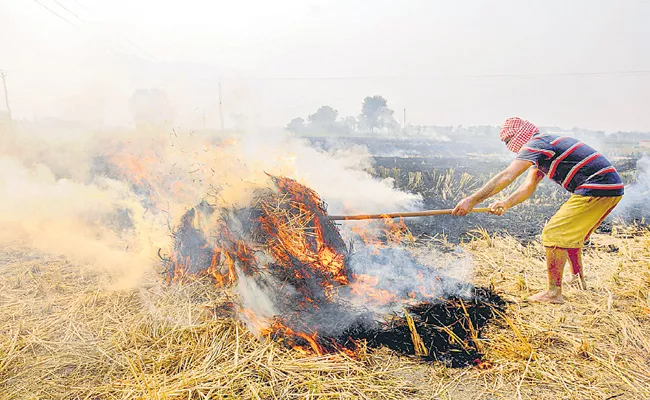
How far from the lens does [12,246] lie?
5.58 metres

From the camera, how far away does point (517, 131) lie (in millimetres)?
3756

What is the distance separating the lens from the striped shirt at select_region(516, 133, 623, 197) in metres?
3.32

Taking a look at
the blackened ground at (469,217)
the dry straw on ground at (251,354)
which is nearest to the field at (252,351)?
the dry straw on ground at (251,354)

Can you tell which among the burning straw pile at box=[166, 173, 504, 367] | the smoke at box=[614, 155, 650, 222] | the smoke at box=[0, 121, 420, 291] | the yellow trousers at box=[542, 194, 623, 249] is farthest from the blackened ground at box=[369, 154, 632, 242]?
the burning straw pile at box=[166, 173, 504, 367]

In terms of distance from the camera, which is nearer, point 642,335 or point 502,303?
point 642,335

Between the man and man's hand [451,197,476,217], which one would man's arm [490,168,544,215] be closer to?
the man

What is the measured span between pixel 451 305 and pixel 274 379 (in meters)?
2.05

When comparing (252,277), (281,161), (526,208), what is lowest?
(526,208)

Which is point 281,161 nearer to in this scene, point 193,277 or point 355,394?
point 193,277

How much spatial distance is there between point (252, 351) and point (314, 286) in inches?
32.8

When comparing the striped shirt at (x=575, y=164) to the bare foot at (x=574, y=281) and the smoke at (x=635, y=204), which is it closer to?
the bare foot at (x=574, y=281)

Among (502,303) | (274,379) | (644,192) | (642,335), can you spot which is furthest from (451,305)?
(644,192)

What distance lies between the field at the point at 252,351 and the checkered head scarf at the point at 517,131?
1.63 meters

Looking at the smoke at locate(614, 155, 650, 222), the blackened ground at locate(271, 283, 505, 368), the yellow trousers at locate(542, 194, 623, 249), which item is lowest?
the smoke at locate(614, 155, 650, 222)
